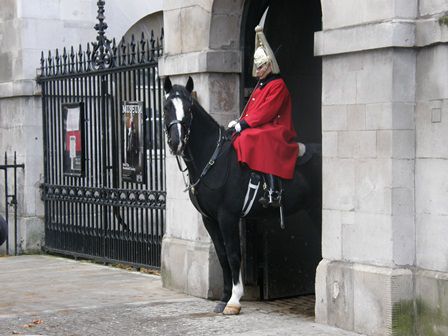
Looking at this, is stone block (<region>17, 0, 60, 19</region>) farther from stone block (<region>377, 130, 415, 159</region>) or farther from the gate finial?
stone block (<region>377, 130, 415, 159</region>)

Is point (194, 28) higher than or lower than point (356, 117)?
higher

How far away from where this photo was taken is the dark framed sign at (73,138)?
14.9 meters

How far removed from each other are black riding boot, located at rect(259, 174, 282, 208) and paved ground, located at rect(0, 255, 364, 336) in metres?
1.13

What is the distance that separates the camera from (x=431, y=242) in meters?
8.48

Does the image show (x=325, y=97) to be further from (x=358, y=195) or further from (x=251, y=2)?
(x=251, y=2)

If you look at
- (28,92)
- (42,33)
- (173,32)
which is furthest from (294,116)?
(42,33)

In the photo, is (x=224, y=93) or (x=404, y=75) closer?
(x=404, y=75)

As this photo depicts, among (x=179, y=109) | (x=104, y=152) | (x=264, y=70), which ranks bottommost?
(x=104, y=152)

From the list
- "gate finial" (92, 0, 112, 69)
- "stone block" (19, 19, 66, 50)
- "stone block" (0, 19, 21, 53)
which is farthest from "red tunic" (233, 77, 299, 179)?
"stone block" (0, 19, 21, 53)

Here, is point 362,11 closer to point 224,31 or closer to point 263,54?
point 263,54

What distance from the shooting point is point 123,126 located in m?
13.7

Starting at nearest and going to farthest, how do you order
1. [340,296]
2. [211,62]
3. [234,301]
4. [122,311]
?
[340,296] → [234,301] → [122,311] → [211,62]

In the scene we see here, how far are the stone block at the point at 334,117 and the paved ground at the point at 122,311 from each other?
181cm

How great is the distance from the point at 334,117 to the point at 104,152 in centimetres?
581
